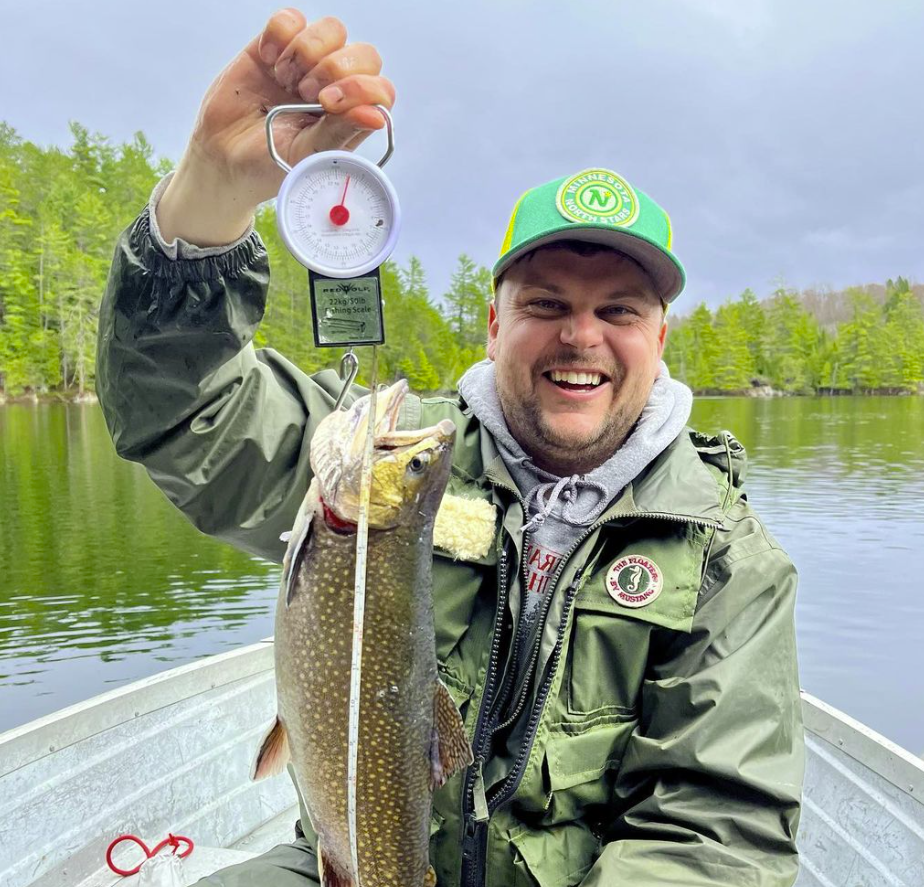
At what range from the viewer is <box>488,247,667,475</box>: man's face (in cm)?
287

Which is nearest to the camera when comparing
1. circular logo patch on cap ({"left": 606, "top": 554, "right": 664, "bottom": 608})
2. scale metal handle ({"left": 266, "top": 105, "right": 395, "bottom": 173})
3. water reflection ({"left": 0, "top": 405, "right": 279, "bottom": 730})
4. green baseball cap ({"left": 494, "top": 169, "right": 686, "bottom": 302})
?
scale metal handle ({"left": 266, "top": 105, "right": 395, "bottom": 173})

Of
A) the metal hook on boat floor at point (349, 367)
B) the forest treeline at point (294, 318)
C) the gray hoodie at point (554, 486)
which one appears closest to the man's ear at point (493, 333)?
the gray hoodie at point (554, 486)

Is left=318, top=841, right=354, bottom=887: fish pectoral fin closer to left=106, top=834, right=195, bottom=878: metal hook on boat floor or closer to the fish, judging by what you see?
the fish

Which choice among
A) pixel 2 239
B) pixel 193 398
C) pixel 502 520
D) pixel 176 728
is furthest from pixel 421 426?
pixel 2 239

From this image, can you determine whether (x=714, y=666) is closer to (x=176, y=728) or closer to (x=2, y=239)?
(x=176, y=728)

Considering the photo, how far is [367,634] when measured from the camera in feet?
6.52

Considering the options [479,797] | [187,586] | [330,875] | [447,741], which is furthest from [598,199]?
[187,586]

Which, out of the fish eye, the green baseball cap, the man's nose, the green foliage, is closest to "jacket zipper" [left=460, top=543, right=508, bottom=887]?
the fish eye

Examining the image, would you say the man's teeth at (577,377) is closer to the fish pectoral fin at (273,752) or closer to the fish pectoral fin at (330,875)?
the fish pectoral fin at (273,752)

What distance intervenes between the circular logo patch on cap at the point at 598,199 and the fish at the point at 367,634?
1175mm

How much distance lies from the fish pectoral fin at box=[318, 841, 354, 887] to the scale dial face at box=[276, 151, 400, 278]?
152 cm

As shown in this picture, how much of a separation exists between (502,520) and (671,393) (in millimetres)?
952

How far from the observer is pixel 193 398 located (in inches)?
93.4

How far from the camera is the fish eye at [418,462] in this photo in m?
2.03
